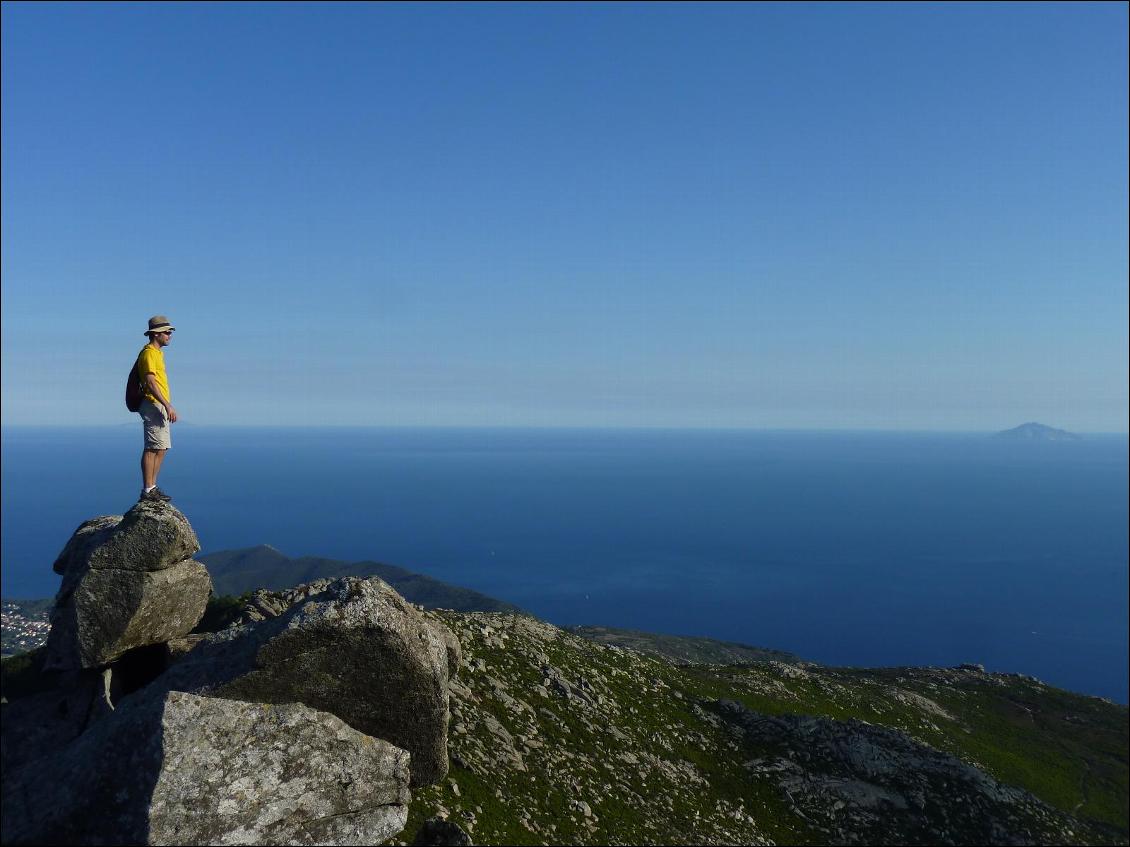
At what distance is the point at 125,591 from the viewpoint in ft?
59.8

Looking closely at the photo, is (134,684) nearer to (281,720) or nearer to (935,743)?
(281,720)

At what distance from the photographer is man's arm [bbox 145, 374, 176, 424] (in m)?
19.2

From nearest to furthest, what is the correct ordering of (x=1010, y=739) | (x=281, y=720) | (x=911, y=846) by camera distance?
(x=281, y=720), (x=911, y=846), (x=1010, y=739)

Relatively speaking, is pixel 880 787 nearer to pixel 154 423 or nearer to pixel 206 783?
pixel 206 783

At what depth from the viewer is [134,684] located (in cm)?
1916

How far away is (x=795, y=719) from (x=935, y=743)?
56.4 ft

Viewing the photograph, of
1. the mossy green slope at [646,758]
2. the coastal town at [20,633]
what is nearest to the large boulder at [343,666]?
the mossy green slope at [646,758]

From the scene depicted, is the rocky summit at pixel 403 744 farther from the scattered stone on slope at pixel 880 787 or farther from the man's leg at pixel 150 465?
the man's leg at pixel 150 465

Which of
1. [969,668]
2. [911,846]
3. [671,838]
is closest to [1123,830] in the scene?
[911,846]

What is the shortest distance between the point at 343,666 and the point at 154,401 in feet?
35.2

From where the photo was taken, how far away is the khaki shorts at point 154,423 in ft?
64.6

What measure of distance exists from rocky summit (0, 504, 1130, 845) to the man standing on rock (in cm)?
149

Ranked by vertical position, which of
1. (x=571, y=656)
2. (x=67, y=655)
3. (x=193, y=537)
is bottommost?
(x=571, y=656)

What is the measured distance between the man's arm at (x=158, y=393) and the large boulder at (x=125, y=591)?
2.86 metres
